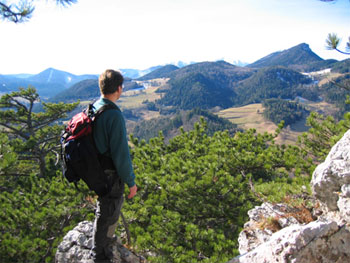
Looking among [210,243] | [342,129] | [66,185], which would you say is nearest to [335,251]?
[210,243]

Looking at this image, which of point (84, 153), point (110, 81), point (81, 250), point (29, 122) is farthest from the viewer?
point (29, 122)

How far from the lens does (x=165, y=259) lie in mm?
4688

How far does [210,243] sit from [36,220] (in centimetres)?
501

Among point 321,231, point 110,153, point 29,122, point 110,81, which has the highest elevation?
point 110,81

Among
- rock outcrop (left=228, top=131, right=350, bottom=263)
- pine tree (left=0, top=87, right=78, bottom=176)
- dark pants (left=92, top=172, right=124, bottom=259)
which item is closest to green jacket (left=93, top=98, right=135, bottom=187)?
dark pants (left=92, top=172, right=124, bottom=259)

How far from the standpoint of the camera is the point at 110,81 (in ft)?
10.6

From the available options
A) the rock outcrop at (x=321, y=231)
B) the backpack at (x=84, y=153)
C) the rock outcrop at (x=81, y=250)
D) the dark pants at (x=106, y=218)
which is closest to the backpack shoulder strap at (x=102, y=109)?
the backpack at (x=84, y=153)

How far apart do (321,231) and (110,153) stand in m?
3.01

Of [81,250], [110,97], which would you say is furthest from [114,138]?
[81,250]

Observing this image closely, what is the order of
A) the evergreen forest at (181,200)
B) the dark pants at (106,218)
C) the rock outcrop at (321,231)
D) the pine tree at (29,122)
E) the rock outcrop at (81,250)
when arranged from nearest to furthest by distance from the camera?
1. the rock outcrop at (321,231)
2. the dark pants at (106,218)
3. the rock outcrop at (81,250)
4. the evergreen forest at (181,200)
5. the pine tree at (29,122)

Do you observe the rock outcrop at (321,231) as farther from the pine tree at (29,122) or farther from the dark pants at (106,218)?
the pine tree at (29,122)

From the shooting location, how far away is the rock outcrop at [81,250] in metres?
4.20

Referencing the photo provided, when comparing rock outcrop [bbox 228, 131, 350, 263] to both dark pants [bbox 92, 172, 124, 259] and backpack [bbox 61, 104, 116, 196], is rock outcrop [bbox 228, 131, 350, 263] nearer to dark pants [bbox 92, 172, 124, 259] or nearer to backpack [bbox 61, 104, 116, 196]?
dark pants [bbox 92, 172, 124, 259]

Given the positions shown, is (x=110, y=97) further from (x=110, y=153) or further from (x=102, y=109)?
(x=110, y=153)
